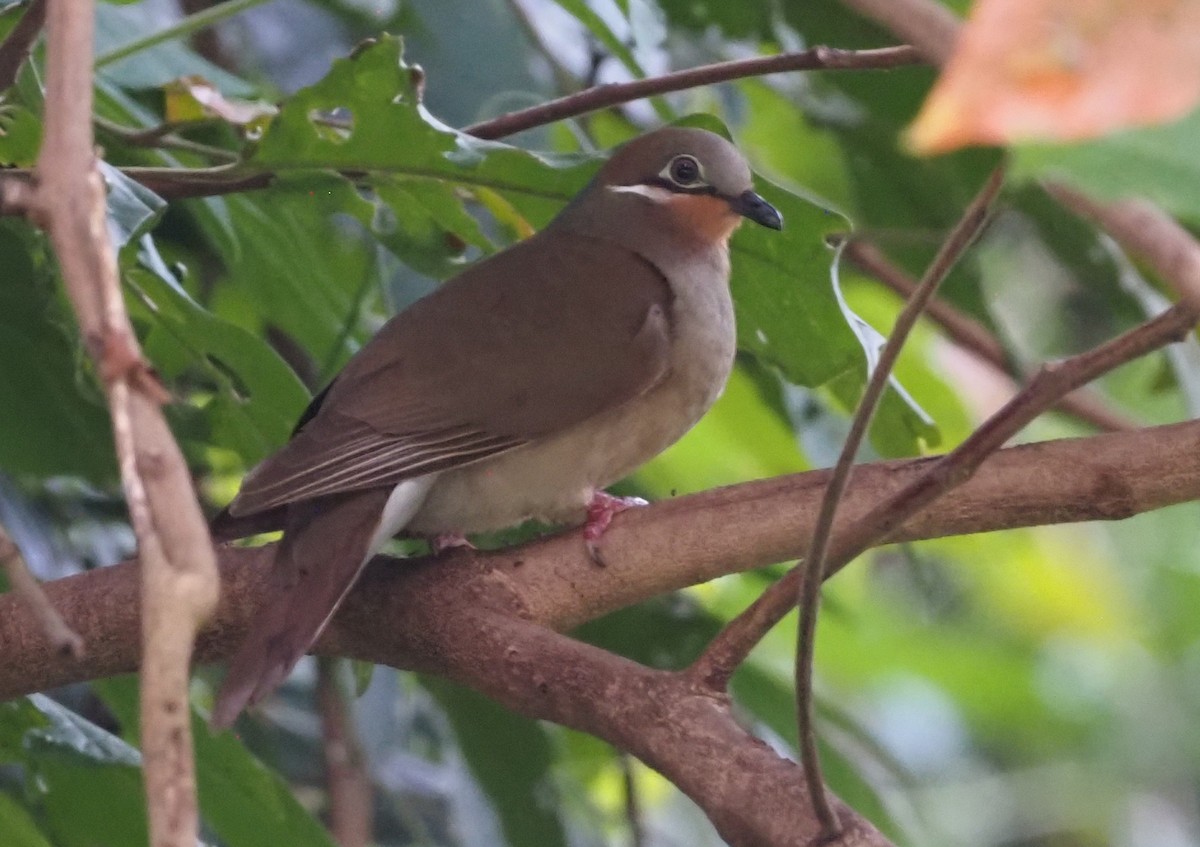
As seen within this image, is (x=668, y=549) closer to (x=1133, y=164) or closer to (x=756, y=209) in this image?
(x=756, y=209)

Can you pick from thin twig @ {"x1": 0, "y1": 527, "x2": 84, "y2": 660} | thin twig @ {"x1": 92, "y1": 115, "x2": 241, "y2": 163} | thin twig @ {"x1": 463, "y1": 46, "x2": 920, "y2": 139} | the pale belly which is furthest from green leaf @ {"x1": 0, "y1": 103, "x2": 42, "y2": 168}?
thin twig @ {"x1": 0, "y1": 527, "x2": 84, "y2": 660}

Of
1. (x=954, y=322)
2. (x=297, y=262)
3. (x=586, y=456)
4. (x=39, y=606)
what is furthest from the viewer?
(x=954, y=322)

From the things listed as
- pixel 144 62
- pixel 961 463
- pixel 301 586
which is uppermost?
pixel 144 62

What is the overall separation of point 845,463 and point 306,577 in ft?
3.75

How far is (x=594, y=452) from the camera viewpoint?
2.84 meters

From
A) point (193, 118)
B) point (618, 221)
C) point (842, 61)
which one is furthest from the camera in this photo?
point (618, 221)

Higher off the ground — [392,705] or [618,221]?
[618,221]

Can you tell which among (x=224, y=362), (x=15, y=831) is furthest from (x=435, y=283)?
(x=15, y=831)

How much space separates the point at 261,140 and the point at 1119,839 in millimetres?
5040

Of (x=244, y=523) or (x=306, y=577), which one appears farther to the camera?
(x=244, y=523)

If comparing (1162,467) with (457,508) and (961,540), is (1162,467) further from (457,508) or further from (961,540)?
(961,540)

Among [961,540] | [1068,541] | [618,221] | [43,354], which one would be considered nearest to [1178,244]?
[43,354]

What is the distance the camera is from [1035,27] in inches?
24.0

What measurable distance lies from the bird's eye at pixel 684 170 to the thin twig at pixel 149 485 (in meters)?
2.34
